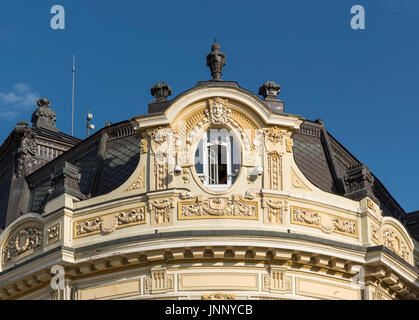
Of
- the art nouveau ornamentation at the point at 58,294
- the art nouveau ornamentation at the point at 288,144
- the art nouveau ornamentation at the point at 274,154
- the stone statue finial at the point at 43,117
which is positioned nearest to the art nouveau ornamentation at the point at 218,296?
the art nouveau ornamentation at the point at 274,154

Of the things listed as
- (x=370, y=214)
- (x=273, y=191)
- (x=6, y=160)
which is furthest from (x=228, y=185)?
(x=6, y=160)

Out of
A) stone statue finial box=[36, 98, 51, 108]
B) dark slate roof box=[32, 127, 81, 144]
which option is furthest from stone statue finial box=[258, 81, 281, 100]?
stone statue finial box=[36, 98, 51, 108]

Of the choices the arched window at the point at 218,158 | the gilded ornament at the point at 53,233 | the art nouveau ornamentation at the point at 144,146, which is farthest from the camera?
the art nouveau ornamentation at the point at 144,146

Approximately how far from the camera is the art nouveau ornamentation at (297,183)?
41719 millimetres

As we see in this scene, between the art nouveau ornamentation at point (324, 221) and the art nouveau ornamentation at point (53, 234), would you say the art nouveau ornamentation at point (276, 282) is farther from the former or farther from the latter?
the art nouveau ornamentation at point (53, 234)

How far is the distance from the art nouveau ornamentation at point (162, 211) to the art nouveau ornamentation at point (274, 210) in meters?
2.66

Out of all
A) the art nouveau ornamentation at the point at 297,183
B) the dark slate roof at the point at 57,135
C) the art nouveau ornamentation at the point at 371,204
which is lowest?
the art nouveau ornamentation at the point at 371,204

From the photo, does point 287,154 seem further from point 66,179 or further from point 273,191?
point 66,179

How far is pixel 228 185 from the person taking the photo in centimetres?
4150

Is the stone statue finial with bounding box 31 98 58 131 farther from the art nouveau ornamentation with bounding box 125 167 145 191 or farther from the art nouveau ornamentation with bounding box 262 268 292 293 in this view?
the art nouveau ornamentation with bounding box 262 268 292 293

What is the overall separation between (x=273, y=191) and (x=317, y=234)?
1766mm

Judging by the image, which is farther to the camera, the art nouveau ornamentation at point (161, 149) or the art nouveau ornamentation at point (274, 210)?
the art nouveau ornamentation at point (161, 149)

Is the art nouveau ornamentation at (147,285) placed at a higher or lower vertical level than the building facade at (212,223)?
lower
